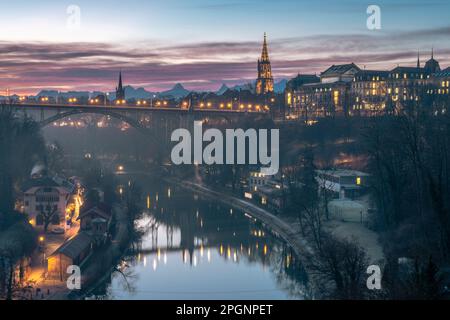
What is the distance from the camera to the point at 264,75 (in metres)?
69.2

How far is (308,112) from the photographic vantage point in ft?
168

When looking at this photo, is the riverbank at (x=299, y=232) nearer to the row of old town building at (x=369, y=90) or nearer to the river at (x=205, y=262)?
the river at (x=205, y=262)

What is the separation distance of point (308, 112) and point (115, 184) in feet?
80.4

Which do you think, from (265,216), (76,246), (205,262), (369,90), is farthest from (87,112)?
(76,246)

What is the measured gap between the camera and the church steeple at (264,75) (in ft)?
226

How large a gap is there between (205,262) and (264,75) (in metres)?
52.6

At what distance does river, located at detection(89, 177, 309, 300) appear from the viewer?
49.0ft

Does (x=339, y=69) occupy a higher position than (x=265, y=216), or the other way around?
(x=339, y=69)

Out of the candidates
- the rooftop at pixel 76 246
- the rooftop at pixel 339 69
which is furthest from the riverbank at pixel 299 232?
the rooftop at pixel 339 69

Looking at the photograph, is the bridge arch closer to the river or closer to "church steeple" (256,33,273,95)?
the river

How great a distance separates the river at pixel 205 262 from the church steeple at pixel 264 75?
140 ft

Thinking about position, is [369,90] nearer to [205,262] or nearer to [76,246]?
[205,262]

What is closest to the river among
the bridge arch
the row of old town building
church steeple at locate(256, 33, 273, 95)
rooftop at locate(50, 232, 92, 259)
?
rooftop at locate(50, 232, 92, 259)

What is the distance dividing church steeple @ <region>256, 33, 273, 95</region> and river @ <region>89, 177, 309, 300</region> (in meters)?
42.6
